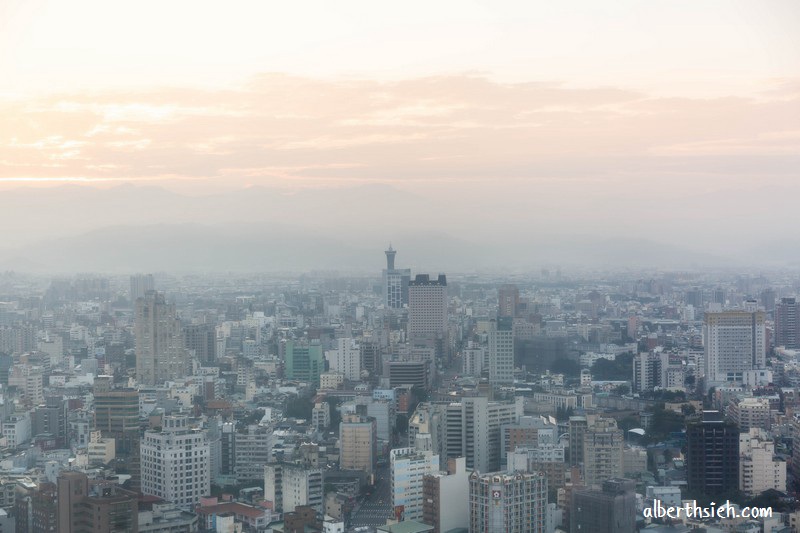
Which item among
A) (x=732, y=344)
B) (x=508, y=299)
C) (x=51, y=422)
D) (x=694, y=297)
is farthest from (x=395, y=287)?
(x=51, y=422)

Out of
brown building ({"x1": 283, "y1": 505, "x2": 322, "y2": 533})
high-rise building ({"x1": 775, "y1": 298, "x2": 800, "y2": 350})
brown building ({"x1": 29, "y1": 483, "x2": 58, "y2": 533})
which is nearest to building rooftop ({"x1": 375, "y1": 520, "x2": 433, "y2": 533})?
brown building ({"x1": 283, "y1": 505, "x2": 322, "y2": 533})

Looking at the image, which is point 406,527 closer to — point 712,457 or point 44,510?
point 44,510

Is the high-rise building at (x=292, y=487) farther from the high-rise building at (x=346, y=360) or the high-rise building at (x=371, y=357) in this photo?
the high-rise building at (x=346, y=360)

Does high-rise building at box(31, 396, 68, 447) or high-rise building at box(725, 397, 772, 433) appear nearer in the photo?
high-rise building at box(725, 397, 772, 433)

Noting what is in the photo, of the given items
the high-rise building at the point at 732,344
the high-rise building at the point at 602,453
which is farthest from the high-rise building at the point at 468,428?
the high-rise building at the point at 732,344

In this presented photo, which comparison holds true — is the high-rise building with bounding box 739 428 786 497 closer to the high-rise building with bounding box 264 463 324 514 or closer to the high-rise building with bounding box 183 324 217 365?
the high-rise building with bounding box 264 463 324 514

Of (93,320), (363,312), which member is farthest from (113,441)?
(363,312)
